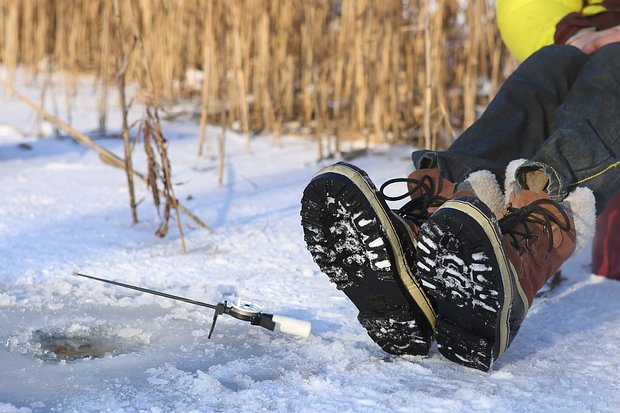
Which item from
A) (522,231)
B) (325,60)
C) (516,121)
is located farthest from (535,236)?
(325,60)

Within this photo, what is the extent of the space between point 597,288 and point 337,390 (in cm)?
82

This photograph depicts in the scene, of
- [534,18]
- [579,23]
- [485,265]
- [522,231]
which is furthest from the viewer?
[534,18]

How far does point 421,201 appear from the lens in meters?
1.17

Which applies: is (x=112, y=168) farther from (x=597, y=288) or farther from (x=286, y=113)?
(x=597, y=288)

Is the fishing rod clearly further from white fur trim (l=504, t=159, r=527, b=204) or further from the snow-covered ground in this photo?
white fur trim (l=504, t=159, r=527, b=204)

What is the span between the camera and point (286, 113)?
3.41 m

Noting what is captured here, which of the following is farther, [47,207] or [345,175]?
[47,207]

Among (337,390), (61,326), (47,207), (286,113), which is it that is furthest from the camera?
(286,113)

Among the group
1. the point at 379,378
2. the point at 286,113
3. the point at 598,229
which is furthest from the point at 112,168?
the point at 379,378

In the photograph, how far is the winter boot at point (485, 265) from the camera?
3.15ft

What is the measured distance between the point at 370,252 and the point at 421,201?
176 millimetres

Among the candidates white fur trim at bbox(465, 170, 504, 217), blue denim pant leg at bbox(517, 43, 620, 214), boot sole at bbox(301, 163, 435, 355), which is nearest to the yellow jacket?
blue denim pant leg at bbox(517, 43, 620, 214)

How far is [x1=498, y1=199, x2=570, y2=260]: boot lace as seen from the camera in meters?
1.07

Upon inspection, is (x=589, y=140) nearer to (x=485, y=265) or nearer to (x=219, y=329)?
(x=485, y=265)
